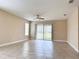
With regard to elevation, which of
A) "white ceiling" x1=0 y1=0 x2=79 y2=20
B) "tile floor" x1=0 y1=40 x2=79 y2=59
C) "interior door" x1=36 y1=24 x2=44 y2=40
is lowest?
"tile floor" x1=0 y1=40 x2=79 y2=59

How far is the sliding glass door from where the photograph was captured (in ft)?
40.9

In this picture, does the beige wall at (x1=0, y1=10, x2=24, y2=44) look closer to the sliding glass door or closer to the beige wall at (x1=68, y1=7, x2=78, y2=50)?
the sliding glass door

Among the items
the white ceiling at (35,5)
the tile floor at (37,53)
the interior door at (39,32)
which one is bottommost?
the tile floor at (37,53)

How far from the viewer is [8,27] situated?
8.05m

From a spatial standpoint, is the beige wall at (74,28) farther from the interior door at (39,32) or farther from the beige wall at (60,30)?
the interior door at (39,32)

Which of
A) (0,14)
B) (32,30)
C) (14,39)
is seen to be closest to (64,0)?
(0,14)

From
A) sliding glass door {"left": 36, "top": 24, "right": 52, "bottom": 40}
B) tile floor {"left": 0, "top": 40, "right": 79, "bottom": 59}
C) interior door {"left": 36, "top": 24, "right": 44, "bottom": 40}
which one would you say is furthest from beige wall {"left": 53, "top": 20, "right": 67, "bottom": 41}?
tile floor {"left": 0, "top": 40, "right": 79, "bottom": 59}

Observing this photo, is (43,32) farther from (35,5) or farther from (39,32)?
(35,5)

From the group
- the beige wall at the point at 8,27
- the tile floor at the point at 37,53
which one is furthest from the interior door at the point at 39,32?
the tile floor at the point at 37,53

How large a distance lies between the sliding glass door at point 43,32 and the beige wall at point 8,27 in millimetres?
3319

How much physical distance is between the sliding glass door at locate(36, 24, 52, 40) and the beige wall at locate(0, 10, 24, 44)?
3.32 meters

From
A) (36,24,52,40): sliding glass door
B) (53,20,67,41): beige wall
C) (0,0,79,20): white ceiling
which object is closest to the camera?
(0,0,79,20): white ceiling

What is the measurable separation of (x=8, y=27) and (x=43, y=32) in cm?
543

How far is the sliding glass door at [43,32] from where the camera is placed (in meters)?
12.5
